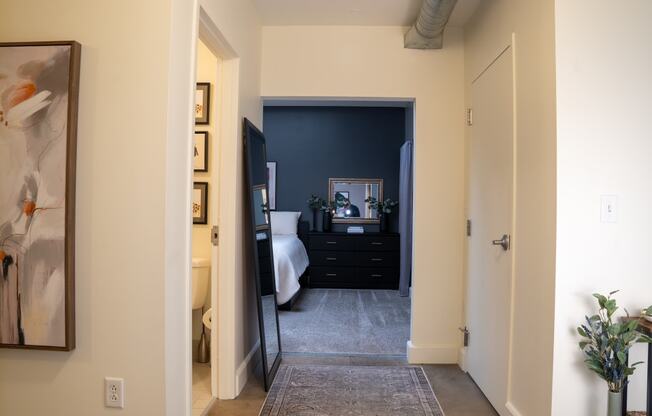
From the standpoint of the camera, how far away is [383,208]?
559 centimetres

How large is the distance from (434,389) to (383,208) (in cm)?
336

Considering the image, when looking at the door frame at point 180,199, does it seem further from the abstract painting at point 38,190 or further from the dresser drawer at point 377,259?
the dresser drawer at point 377,259

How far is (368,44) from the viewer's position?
114 inches

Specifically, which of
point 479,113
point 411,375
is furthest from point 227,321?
point 479,113

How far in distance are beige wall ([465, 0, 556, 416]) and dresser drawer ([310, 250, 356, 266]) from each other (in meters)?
3.37

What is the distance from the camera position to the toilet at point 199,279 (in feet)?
8.65

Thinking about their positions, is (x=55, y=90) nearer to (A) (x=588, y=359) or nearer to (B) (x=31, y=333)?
(B) (x=31, y=333)

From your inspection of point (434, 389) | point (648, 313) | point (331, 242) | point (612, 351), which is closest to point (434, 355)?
point (434, 389)

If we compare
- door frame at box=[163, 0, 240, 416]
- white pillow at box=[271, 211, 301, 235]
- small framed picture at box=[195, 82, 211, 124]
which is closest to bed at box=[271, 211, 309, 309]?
white pillow at box=[271, 211, 301, 235]

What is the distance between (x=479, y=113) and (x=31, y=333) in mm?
2613

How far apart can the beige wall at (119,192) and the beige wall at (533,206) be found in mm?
1567

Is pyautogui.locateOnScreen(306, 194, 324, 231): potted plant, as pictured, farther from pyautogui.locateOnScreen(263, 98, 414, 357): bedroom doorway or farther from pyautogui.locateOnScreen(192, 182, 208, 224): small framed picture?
pyautogui.locateOnScreen(192, 182, 208, 224): small framed picture

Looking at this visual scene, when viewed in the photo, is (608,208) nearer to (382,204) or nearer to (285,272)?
(285,272)

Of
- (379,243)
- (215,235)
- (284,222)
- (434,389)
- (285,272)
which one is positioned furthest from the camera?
(284,222)
